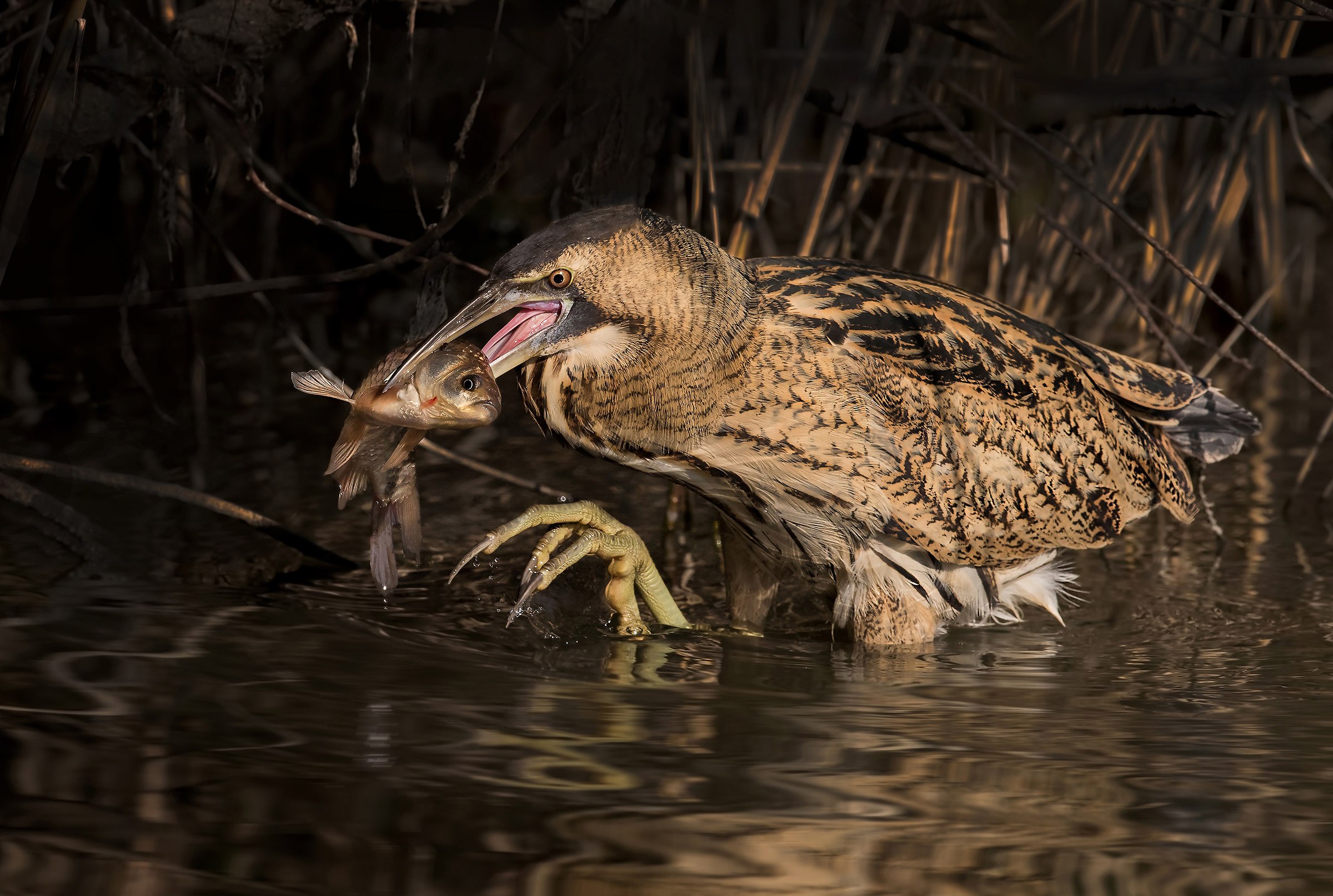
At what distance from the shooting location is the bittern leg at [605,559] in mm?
3449

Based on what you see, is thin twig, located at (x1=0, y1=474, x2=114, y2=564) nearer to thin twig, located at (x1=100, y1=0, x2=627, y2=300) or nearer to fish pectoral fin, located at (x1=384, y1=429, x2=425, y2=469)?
thin twig, located at (x1=100, y1=0, x2=627, y2=300)

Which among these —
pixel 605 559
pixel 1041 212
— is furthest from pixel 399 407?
pixel 1041 212

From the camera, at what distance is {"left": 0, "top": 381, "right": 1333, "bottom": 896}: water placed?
2119 millimetres

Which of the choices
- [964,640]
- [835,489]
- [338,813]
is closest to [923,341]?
[835,489]

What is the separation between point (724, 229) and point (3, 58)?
8.83 feet

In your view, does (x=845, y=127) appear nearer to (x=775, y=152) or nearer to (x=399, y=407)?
(x=775, y=152)

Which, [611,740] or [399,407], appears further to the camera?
[399,407]

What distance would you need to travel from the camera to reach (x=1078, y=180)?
11.1ft

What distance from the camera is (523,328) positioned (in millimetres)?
3105

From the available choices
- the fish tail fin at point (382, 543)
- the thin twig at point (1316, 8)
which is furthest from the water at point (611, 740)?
the thin twig at point (1316, 8)

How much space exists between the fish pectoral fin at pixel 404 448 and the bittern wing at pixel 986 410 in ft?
2.56

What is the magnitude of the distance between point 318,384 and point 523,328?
42 cm

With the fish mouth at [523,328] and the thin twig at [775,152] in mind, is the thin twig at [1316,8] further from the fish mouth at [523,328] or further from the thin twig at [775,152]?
the fish mouth at [523,328]

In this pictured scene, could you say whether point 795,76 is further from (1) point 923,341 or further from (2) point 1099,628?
(2) point 1099,628
